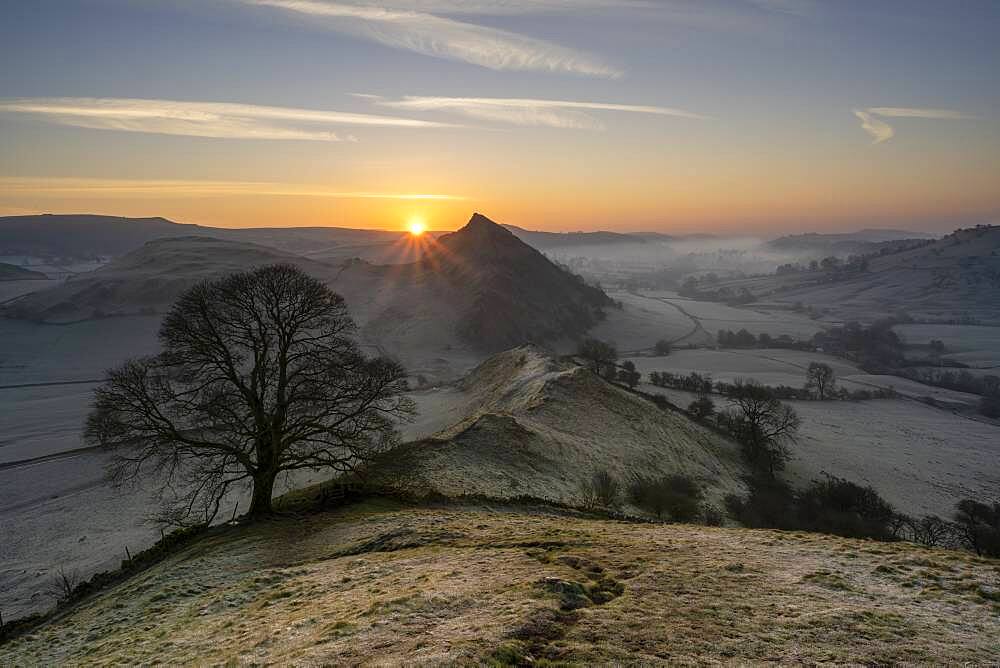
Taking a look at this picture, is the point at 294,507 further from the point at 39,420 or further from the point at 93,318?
the point at 93,318

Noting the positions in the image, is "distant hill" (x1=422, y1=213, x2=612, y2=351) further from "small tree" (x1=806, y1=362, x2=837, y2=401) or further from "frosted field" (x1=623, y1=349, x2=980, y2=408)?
"small tree" (x1=806, y1=362, x2=837, y2=401)

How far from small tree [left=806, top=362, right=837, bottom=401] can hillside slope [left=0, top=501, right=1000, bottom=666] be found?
310 ft

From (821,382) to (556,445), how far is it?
3358 inches

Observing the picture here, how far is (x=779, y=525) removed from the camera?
123ft

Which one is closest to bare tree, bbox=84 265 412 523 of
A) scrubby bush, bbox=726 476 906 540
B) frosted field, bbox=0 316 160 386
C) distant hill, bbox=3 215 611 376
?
scrubby bush, bbox=726 476 906 540

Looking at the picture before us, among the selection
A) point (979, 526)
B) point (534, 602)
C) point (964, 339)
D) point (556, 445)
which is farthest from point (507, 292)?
point (964, 339)

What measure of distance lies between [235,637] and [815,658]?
1416cm

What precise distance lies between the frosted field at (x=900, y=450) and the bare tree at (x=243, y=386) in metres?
52.4

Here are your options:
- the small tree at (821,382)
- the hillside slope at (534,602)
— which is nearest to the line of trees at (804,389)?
the small tree at (821,382)

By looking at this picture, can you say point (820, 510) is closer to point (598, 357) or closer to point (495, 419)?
point (495, 419)

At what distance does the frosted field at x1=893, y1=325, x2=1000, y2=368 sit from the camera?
14279 centimetres

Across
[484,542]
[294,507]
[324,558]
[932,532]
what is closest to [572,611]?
[484,542]

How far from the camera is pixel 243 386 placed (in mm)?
22172

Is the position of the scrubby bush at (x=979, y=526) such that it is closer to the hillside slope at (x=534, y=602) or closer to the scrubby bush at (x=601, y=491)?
the scrubby bush at (x=601, y=491)
